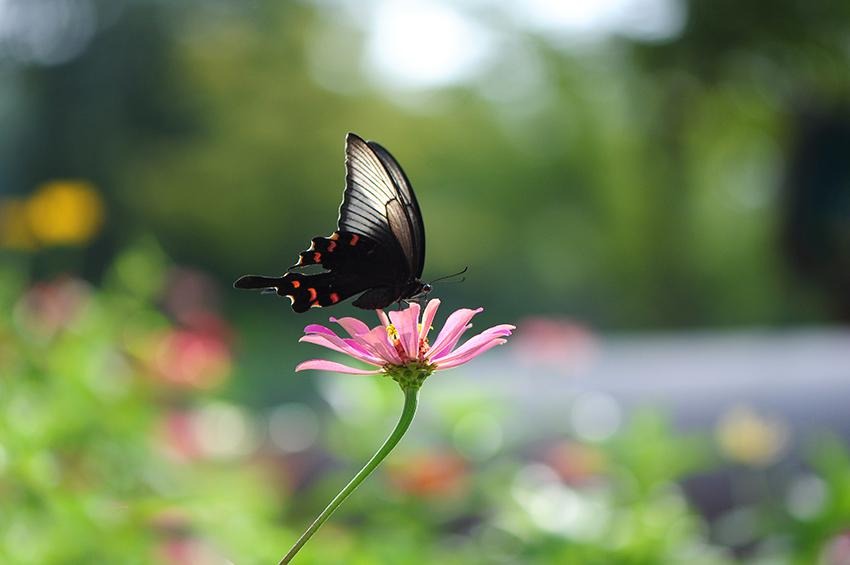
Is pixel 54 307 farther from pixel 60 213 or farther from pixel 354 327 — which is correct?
pixel 354 327

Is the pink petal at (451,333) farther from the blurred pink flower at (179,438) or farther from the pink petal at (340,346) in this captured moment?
the blurred pink flower at (179,438)

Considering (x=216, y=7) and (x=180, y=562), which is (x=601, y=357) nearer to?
(x=180, y=562)

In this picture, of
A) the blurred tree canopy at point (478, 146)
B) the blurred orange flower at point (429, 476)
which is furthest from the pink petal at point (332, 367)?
the blurred tree canopy at point (478, 146)

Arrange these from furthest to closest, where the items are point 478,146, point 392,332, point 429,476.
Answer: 1. point 478,146
2. point 429,476
3. point 392,332

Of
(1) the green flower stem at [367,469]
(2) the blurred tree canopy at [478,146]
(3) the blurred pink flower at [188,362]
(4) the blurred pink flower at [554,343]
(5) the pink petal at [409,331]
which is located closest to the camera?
(1) the green flower stem at [367,469]

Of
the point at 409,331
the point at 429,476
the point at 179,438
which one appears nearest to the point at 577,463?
the point at 429,476

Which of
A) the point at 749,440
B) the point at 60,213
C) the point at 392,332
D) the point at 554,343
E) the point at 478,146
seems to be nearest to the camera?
the point at 392,332

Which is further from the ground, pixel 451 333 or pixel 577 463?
pixel 451 333
